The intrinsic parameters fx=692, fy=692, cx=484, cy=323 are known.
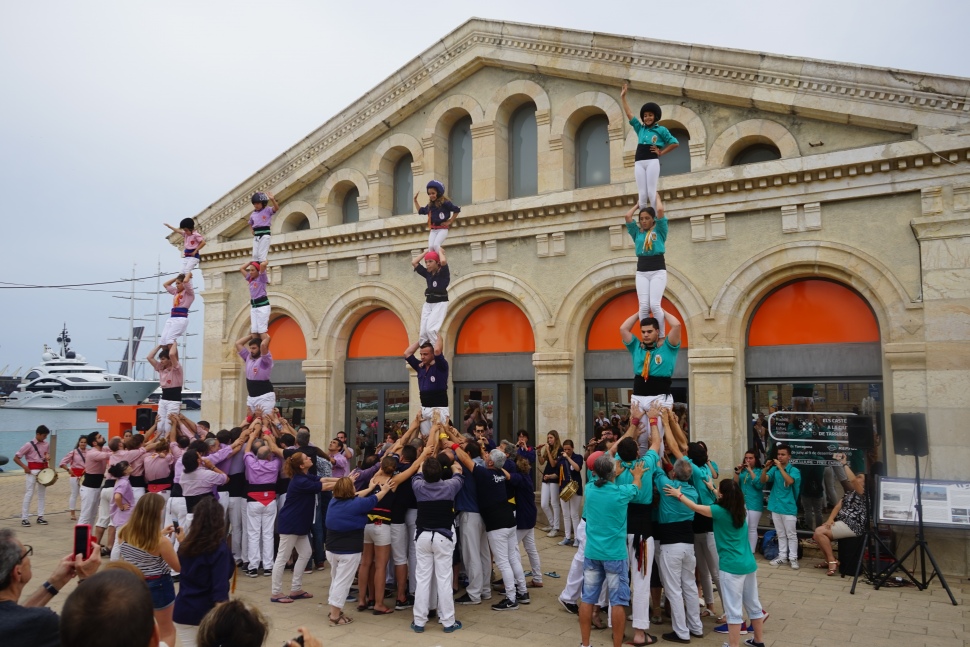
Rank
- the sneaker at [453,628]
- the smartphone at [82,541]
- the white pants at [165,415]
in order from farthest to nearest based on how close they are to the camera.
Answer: the white pants at [165,415] < the sneaker at [453,628] < the smartphone at [82,541]

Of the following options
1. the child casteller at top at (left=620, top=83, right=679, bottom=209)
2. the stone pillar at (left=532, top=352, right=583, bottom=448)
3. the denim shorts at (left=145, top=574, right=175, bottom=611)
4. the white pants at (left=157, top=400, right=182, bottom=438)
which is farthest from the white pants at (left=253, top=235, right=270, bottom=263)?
the denim shorts at (left=145, top=574, right=175, bottom=611)

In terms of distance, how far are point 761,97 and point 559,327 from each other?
5.68m

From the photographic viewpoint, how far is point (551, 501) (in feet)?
43.5

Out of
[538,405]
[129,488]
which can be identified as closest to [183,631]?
[129,488]

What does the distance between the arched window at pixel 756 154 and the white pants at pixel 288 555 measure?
1017cm

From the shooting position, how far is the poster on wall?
32.3 feet

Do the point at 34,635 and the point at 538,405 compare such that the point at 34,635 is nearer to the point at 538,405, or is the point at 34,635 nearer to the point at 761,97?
the point at 538,405

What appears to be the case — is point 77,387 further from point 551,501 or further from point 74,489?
point 551,501

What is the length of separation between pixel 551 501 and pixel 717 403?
3.61 metres

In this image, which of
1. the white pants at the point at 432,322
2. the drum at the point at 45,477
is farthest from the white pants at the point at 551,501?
the drum at the point at 45,477

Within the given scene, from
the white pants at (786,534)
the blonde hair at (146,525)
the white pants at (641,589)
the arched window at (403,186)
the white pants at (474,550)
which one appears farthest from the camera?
the arched window at (403,186)

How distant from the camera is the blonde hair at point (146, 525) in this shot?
5.41 m

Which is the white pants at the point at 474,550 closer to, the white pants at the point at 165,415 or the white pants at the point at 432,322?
the white pants at the point at 432,322

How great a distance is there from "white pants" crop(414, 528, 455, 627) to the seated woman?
6029 mm
